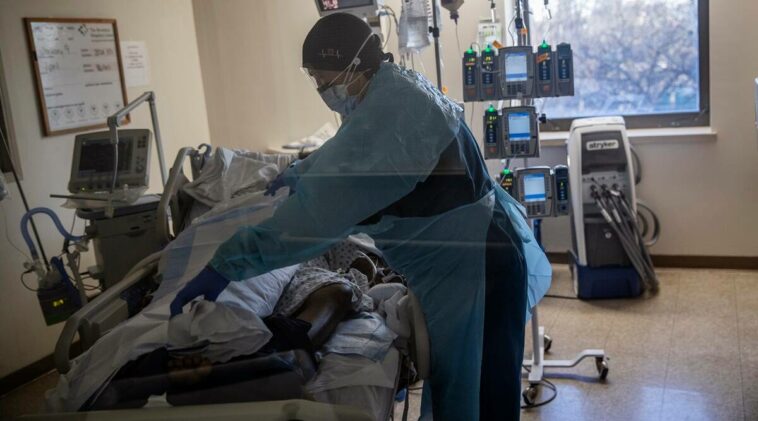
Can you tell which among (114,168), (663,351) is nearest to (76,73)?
(114,168)

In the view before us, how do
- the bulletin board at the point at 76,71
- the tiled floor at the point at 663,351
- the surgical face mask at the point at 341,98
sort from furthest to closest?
1. the tiled floor at the point at 663,351
2. the bulletin board at the point at 76,71
3. the surgical face mask at the point at 341,98

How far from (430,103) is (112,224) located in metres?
1.24

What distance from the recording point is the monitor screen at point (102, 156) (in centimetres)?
250

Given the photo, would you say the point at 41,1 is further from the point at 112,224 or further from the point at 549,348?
the point at 549,348

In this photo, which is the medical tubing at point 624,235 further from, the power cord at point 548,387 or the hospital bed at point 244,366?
the hospital bed at point 244,366

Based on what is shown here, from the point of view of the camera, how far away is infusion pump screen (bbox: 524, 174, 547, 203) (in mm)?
2699

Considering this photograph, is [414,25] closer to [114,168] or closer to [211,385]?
[114,168]

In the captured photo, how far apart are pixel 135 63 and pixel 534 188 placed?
1.50 m

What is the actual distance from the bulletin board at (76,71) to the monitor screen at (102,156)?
80mm

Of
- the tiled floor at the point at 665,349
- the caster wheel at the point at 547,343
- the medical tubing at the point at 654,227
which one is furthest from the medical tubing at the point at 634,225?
the caster wheel at the point at 547,343

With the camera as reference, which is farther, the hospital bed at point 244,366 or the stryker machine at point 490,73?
the stryker machine at point 490,73

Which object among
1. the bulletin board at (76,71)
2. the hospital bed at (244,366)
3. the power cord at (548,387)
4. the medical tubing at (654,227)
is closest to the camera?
the hospital bed at (244,366)

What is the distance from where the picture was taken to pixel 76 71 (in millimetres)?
2469

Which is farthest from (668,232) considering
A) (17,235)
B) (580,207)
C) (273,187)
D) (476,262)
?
(17,235)
